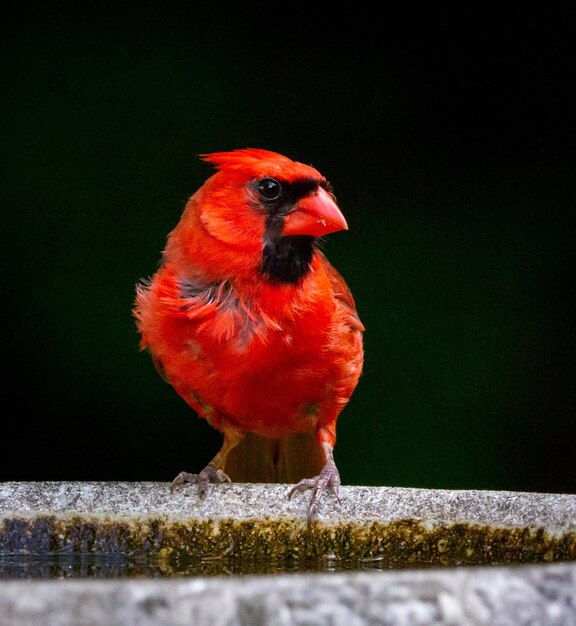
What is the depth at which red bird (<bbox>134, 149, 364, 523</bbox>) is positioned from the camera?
6.72 ft

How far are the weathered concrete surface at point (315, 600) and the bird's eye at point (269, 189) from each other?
1.41m

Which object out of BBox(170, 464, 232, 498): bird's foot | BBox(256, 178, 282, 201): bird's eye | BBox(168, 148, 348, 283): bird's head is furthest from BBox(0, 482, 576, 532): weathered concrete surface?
BBox(256, 178, 282, 201): bird's eye

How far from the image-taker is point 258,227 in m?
2.10

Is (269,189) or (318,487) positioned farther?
(269,189)

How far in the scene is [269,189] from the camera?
212 cm

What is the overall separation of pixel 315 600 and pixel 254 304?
1335 millimetres

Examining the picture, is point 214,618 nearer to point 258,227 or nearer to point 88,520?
point 88,520

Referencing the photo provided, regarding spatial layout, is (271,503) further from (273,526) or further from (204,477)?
(204,477)

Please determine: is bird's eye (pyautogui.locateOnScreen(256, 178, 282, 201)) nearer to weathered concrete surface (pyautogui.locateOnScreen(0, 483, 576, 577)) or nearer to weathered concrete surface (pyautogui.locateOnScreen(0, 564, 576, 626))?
weathered concrete surface (pyautogui.locateOnScreen(0, 483, 576, 577))

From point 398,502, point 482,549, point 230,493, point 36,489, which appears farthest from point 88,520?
point 482,549

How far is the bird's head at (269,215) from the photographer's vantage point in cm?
208

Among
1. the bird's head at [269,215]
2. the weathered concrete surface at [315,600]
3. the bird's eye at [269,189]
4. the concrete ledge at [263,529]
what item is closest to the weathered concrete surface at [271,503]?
the concrete ledge at [263,529]

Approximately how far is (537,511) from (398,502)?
0.22m

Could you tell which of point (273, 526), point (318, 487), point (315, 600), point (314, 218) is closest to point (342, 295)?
point (314, 218)
